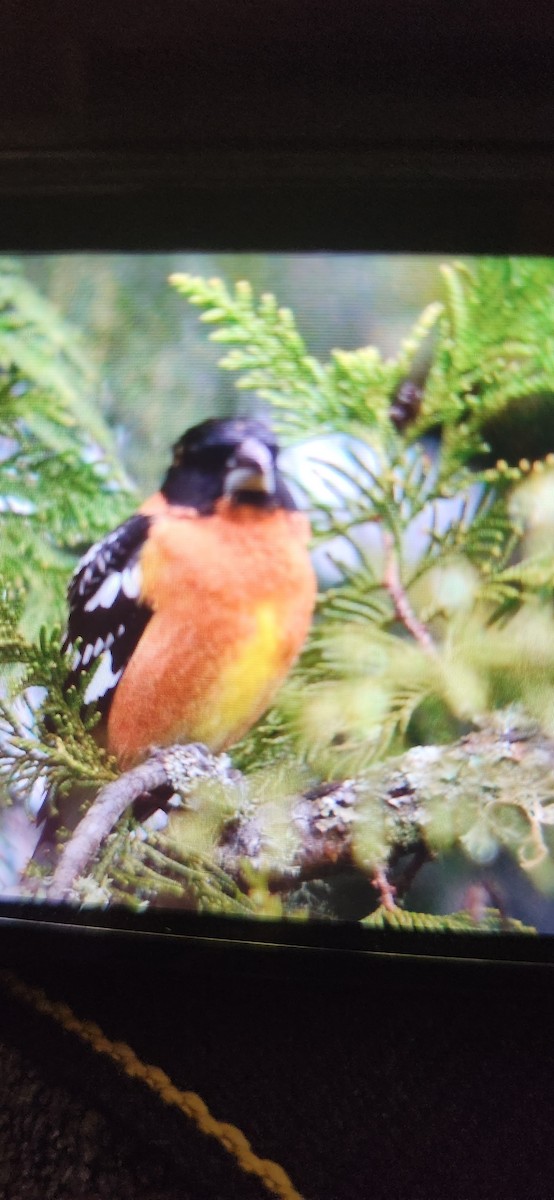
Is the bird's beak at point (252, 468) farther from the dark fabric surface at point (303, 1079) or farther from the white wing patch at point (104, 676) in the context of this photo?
the dark fabric surface at point (303, 1079)

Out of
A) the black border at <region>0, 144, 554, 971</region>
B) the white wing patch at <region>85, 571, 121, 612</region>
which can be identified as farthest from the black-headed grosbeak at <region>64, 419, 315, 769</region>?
the black border at <region>0, 144, 554, 971</region>

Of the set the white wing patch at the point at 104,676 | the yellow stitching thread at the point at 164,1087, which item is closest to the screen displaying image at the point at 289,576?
the white wing patch at the point at 104,676

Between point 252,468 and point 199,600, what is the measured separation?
0.33 feet

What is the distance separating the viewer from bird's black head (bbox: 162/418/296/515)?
22.6 inches

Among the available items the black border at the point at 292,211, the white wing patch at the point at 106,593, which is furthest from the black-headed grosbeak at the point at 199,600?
the black border at the point at 292,211

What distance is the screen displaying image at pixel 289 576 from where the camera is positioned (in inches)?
22.3

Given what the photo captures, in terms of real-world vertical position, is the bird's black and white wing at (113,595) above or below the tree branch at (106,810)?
above

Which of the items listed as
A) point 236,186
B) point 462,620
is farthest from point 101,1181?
point 236,186

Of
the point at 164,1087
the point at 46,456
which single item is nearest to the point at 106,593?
the point at 46,456

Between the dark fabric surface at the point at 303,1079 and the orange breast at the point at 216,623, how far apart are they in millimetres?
183

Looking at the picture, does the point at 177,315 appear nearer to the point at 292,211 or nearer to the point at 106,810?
the point at 292,211

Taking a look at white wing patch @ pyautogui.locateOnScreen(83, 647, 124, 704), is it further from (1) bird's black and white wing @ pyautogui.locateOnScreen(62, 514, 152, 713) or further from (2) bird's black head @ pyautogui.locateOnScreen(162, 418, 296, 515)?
(2) bird's black head @ pyautogui.locateOnScreen(162, 418, 296, 515)

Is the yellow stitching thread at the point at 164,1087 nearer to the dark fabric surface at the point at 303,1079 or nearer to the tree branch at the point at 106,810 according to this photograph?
the dark fabric surface at the point at 303,1079

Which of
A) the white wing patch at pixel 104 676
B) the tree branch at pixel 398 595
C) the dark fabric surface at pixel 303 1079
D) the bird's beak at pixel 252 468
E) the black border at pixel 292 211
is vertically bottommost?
the dark fabric surface at pixel 303 1079
